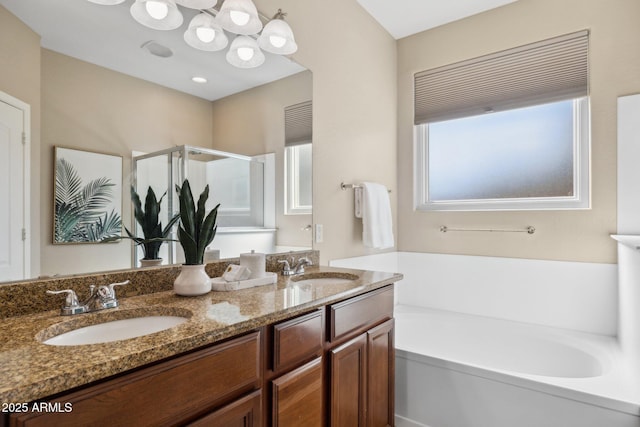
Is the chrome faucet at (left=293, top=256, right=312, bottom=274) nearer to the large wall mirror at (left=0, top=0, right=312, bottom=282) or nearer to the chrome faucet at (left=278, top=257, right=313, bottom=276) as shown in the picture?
the chrome faucet at (left=278, top=257, right=313, bottom=276)

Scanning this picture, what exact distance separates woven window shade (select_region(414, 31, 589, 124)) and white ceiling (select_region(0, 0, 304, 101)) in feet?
5.93

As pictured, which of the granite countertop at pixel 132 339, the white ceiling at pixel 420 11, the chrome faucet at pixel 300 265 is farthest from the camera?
the white ceiling at pixel 420 11

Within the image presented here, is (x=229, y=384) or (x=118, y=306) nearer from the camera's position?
(x=229, y=384)

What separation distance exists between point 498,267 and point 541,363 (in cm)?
69

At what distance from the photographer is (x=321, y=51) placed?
2.22m

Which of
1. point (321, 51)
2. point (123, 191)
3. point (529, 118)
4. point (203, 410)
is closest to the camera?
point (203, 410)

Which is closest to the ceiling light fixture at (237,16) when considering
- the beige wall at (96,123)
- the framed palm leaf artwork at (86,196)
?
the beige wall at (96,123)

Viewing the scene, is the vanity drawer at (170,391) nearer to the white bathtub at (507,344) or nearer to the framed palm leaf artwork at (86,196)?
the framed palm leaf artwork at (86,196)

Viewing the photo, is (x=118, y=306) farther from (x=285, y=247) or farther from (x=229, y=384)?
(x=285, y=247)

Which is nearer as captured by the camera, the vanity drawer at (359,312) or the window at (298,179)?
the vanity drawer at (359,312)

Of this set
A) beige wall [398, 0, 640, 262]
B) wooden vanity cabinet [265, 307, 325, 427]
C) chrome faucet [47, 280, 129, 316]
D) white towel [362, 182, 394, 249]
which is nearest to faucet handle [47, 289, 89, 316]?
chrome faucet [47, 280, 129, 316]

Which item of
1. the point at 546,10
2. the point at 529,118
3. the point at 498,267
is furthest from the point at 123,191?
the point at 546,10

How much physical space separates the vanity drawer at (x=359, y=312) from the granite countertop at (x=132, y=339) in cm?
5

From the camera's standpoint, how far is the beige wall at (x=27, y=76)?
1002mm
